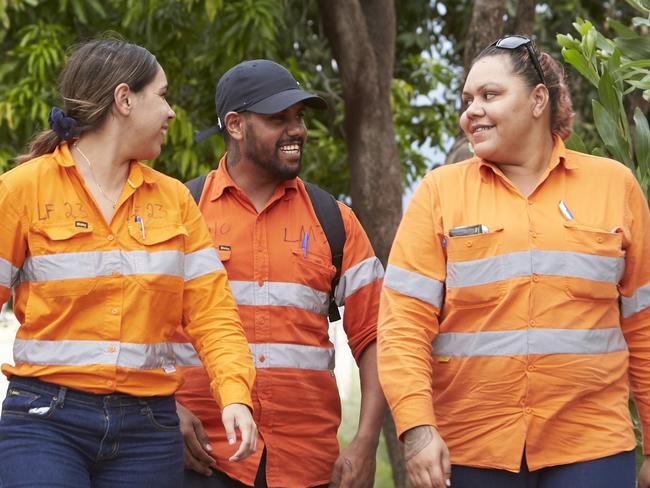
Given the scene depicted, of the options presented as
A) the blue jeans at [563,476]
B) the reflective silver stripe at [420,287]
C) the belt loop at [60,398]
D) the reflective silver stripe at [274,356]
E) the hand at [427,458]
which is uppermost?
the reflective silver stripe at [420,287]

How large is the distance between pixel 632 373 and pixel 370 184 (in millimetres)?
4135

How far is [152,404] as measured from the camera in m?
4.28

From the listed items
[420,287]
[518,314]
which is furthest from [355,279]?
[518,314]

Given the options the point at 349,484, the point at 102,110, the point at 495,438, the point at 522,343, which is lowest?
the point at 349,484

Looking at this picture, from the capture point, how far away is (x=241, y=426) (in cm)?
419

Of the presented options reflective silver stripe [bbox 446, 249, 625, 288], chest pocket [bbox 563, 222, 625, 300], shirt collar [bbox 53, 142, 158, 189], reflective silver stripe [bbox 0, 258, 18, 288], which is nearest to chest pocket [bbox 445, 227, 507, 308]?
reflective silver stripe [bbox 446, 249, 625, 288]

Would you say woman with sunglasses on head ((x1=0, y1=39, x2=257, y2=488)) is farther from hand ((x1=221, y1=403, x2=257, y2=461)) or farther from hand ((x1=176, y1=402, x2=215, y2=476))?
hand ((x1=176, y1=402, x2=215, y2=476))

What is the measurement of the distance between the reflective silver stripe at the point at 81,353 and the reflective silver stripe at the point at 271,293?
0.80 metres

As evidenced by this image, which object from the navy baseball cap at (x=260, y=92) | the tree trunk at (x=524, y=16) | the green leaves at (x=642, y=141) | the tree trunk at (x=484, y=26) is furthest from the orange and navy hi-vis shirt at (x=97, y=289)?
the tree trunk at (x=524, y=16)

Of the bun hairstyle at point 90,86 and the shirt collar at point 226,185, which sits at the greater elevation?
the bun hairstyle at point 90,86

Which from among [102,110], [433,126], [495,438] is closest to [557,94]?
[495,438]

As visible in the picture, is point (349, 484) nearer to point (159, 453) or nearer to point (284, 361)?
point (284, 361)

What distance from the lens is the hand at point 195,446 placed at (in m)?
4.79

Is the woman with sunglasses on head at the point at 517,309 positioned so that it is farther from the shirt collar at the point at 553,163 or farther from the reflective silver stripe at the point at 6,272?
the reflective silver stripe at the point at 6,272
